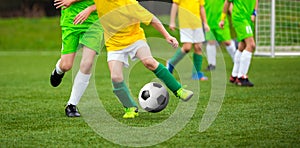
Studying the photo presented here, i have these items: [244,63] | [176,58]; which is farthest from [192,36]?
[244,63]

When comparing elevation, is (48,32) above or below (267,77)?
below

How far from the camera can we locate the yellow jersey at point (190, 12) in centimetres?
1105

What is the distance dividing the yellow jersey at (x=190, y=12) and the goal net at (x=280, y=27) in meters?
5.93

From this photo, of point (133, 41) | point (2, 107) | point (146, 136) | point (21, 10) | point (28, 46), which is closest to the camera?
point (146, 136)

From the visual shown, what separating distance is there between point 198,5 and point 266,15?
22.8ft

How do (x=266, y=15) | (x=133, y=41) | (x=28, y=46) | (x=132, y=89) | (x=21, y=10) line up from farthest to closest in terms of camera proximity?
(x=21, y=10)
(x=28, y=46)
(x=266, y=15)
(x=132, y=89)
(x=133, y=41)

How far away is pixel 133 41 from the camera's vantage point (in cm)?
631

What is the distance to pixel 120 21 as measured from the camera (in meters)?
6.34

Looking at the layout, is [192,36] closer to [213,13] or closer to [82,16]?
Answer: [213,13]

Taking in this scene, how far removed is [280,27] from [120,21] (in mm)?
12004

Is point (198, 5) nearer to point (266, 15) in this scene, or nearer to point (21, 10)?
point (266, 15)

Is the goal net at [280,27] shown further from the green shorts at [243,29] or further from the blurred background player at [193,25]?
the green shorts at [243,29]

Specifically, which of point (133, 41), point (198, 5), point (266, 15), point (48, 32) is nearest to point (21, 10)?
point (48, 32)

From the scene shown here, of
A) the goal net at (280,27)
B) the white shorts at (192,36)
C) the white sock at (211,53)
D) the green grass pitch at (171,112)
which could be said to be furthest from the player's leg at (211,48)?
the goal net at (280,27)
